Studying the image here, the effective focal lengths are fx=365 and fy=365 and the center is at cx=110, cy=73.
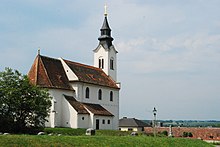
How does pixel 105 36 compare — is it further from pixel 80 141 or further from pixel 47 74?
pixel 80 141

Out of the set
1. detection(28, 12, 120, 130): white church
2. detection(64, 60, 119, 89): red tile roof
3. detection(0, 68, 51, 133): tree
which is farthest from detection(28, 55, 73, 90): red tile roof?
detection(0, 68, 51, 133): tree

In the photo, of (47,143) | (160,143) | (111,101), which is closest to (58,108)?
(111,101)

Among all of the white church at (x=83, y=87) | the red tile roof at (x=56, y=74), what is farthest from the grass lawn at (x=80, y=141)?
the red tile roof at (x=56, y=74)

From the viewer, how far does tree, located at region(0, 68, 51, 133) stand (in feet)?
120

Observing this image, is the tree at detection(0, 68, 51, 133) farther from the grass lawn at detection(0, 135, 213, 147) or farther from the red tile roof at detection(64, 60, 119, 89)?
the red tile roof at detection(64, 60, 119, 89)

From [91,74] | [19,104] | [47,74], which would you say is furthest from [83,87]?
[19,104]

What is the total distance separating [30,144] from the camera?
2230 centimetres

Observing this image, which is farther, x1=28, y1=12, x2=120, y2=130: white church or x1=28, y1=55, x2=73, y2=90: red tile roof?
x1=28, y1=12, x2=120, y2=130: white church

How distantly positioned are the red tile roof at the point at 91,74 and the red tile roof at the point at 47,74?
258 centimetres

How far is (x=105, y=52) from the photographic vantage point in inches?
2689

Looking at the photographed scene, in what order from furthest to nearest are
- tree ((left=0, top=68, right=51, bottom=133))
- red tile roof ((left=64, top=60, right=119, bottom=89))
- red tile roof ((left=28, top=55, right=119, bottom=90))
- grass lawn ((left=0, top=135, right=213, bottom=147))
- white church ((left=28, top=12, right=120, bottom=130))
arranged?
red tile roof ((left=64, top=60, right=119, bottom=89)), white church ((left=28, top=12, right=120, bottom=130)), red tile roof ((left=28, top=55, right=119, bottom=90)), tree ((left=0, top=68, right=51, bottom=133)), grass lawn ((left=0, top=135, right=213, bottom=147))

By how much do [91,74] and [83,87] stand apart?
5.16 m

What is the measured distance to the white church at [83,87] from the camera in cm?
5231

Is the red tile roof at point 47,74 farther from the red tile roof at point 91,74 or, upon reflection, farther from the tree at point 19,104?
the tree at point 19,104
